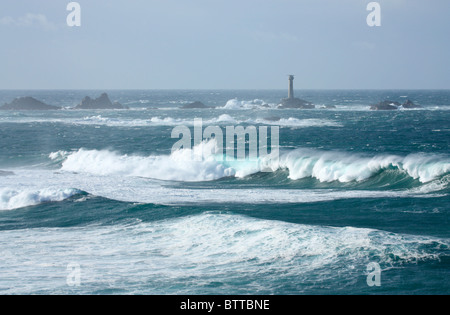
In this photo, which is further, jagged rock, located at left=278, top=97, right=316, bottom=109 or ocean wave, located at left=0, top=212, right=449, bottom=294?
jagged rock, located at left=278, top=97, right=316, bottom=109

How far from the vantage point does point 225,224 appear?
1923 centimetres

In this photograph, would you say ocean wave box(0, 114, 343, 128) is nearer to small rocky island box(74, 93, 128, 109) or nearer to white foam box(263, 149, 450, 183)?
small rocky island box(74, 93, 128, 109)

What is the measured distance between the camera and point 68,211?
23.0 metres

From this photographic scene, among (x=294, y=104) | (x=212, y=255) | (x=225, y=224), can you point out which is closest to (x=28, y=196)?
(x=225, y=224)

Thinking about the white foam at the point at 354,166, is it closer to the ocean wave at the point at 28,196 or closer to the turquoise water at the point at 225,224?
the turquoise water at the point at 225,224

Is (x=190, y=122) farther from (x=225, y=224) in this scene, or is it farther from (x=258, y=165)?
(x=225, y=224)

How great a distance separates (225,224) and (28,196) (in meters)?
10.1

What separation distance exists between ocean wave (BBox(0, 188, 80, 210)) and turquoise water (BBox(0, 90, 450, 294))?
2.0 inches

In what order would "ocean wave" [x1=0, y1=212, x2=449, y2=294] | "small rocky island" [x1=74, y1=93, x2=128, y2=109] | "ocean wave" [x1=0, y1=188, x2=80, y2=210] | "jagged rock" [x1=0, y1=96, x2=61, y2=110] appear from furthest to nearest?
"small rocky island" [x1=74, y1=93, x2=128, y2=109], "jagged rock" [x1=0, y1=96, x2=61, y2=110], "ocean wave" [x1=0, y1=188, x2=80, y2=210], "ocean wave" [x1=0, y1=212, x2=449, y2=294]

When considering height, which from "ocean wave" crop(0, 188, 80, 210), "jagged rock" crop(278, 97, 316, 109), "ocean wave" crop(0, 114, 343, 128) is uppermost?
"jagged rock" crop(278, 97, 316, 109)

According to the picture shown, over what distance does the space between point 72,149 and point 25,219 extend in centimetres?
2718

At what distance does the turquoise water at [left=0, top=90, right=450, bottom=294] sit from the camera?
46.6 feet

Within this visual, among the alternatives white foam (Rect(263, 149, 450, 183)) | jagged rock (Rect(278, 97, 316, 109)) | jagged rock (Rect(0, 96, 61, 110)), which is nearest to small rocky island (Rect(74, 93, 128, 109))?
jagged rock (Rect(0, 96, 61, 110))

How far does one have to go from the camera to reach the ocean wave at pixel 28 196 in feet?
80.3
